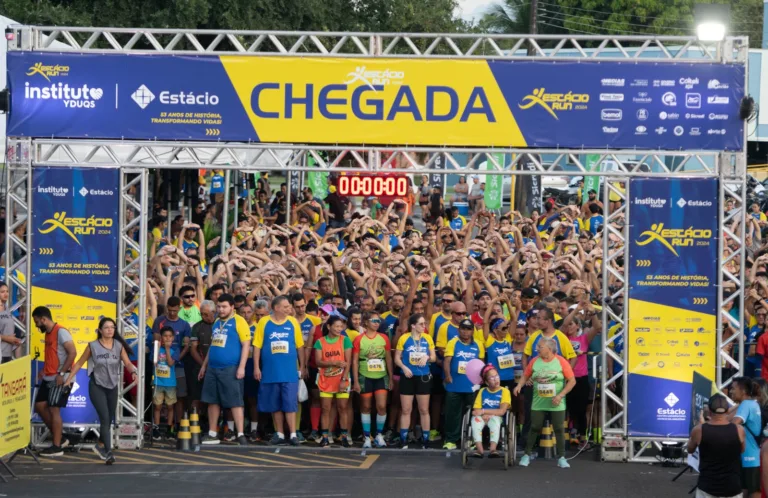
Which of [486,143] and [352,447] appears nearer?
[486,143]

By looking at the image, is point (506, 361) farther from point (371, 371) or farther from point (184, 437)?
point (184, 437)

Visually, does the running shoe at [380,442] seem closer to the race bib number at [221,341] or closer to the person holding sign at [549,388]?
the person holding sign at [549,388]

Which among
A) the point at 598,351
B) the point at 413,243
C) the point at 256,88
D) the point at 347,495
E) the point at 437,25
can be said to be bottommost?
the point at 347,495

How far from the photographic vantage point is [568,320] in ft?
52.1

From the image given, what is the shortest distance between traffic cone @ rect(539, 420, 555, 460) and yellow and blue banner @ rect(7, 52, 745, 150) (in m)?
3.39

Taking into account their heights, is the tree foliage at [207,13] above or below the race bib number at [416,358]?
above

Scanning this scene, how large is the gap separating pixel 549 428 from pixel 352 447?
252 centimetres

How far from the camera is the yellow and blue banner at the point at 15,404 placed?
13594mm

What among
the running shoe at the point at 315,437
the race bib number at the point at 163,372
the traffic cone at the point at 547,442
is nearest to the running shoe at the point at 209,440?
the race bib number at the point at 163,372

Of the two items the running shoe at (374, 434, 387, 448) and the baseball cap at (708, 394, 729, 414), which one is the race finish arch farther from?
the baseball cap at (708, 394, 729, 414)

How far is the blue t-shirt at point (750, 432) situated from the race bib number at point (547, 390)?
3.62 m

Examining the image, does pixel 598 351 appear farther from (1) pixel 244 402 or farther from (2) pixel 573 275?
(1) pixel 244 402

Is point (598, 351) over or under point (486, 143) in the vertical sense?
under

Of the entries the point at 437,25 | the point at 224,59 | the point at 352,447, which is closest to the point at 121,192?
the point at 224,59
